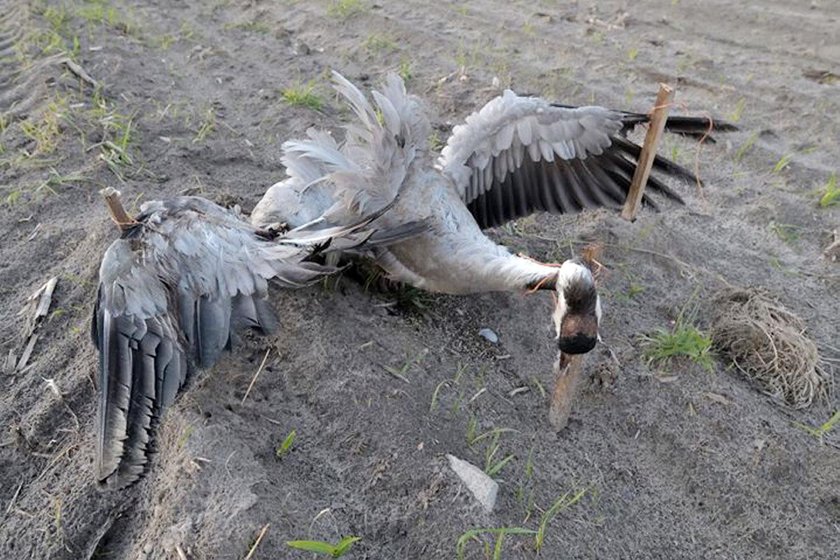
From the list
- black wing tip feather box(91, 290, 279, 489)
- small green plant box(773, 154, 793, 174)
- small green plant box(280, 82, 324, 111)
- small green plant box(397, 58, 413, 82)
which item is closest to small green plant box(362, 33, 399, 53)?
small green plant box(397, 58, 413, 82)

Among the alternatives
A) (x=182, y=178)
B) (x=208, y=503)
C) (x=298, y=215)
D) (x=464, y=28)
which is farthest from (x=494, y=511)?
(x=464, y=28)

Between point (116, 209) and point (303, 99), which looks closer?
point (116, 209)

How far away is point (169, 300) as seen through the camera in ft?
7.39

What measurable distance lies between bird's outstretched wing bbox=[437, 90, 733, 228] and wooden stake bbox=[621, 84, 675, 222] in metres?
0.15

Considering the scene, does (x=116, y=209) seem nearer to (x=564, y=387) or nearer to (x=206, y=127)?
(x=564, y=387)

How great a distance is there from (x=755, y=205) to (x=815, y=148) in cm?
84

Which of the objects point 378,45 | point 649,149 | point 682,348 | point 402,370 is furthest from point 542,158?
point 378,45

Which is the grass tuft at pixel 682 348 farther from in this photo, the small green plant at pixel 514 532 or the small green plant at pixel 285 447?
the small green plant at pixel 285 447

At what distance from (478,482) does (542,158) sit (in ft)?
5.35

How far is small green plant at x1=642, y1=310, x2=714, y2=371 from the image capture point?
111 inches

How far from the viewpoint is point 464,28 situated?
614 centimetres

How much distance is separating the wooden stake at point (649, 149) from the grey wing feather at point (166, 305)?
1.42 metres

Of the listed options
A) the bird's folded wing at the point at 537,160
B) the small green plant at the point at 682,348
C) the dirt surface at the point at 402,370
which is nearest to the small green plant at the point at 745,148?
the dirt surface at the point at 402,370

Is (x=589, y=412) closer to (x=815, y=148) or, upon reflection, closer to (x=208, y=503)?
(x=208, y=503)
